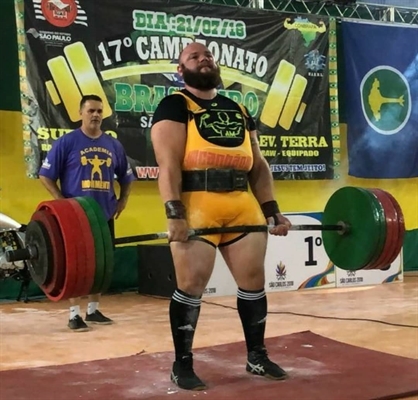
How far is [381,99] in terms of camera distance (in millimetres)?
6961

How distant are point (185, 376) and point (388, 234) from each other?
105 cm

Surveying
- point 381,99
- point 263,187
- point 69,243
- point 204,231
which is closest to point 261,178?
point 263,187

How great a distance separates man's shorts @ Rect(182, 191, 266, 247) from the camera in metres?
2.85

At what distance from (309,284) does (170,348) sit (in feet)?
8.47

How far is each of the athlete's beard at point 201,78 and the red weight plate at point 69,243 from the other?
71cm

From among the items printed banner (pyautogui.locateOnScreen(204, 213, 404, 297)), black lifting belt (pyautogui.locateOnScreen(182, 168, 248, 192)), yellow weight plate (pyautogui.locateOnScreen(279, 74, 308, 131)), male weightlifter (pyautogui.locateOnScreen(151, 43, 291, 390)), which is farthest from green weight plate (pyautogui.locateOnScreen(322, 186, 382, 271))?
yellow weight plate (pyautogui.locateOnScreen(279, 74, 308, 131))

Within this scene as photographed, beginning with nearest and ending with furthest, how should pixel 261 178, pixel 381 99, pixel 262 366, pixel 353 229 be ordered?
pixel 262 366
pixel 261 178
pixel 353 229
pixel 381 99

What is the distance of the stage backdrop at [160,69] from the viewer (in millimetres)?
5535

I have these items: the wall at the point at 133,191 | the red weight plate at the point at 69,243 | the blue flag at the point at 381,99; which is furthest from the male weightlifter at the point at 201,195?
the blue flag at the point at 381,99

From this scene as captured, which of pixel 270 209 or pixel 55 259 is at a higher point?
pixel 270 209

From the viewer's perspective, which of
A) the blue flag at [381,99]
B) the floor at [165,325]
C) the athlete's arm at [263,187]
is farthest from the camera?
the blue flag at [381,99]

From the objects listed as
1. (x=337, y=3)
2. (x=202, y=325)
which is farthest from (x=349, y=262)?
(x=337, y=3)

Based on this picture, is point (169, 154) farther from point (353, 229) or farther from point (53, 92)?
point (53, 92)

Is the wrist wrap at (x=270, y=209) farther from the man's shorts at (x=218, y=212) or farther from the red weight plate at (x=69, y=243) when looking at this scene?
the red weight plate at (x=69, y=243)
